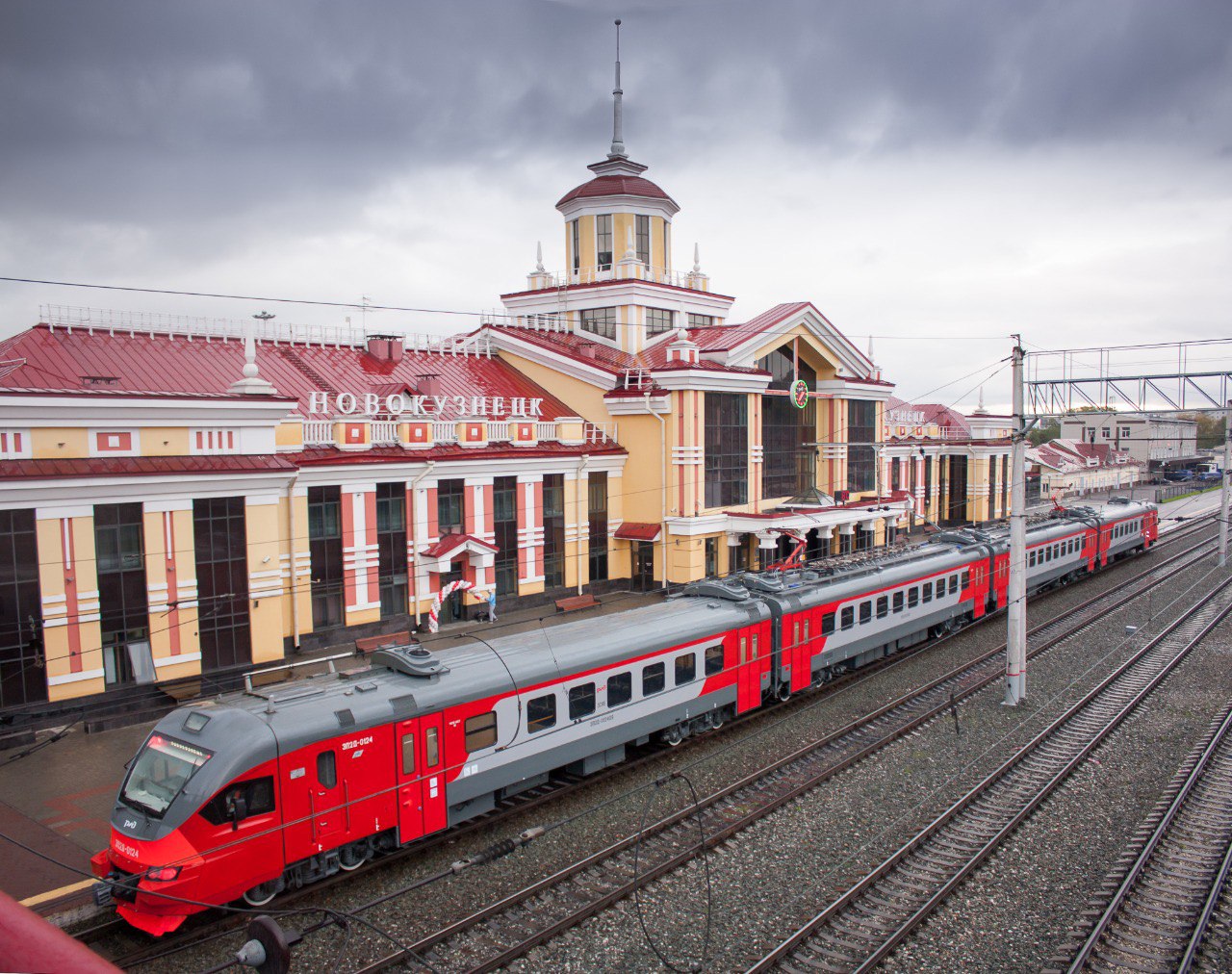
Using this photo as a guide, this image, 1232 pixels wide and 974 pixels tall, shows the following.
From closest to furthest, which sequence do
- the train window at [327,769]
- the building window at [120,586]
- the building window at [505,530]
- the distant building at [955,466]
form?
the train window at [327,769] < the building window at [120,586] < the building window at [505,530] < the distant building at [955,466]

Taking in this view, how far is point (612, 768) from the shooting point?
57.9 ft

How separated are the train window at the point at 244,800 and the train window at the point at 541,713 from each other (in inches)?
181

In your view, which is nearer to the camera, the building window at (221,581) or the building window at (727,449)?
the building window at (221,581)

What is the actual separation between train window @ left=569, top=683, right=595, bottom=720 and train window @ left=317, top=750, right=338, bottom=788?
4.56 meters

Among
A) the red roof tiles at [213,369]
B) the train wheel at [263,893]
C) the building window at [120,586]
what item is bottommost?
the train wheel at [263,893]

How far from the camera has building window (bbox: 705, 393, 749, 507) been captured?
3562cm

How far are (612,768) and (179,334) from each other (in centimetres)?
2135

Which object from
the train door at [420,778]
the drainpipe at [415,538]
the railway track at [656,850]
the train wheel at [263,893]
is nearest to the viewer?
the railway track at [656,850]

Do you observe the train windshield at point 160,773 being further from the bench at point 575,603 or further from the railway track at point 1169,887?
the bench at point 575,603

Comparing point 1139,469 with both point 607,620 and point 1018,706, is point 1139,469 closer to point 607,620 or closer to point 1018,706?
point 1018,706

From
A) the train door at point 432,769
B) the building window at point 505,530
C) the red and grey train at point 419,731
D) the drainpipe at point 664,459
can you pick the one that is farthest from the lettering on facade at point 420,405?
the train door at point 432,769

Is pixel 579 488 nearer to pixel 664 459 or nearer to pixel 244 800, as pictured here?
pixel 664 459

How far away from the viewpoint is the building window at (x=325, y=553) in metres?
26.8

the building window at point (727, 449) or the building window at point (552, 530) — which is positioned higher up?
the building window at point (727, 449)
